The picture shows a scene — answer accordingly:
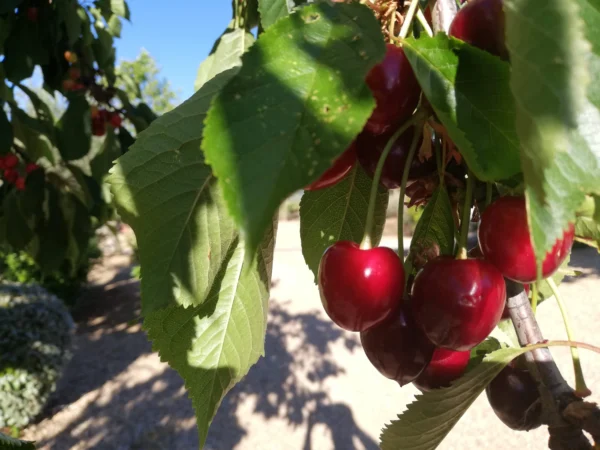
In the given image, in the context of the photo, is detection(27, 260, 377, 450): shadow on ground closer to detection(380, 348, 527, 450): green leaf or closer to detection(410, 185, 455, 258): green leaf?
detection(380, 348, 527, 450): green leaf

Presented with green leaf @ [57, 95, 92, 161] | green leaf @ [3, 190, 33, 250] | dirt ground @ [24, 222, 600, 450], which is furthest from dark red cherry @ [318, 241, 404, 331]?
dirt ground @ [24, 222, 600, 450]

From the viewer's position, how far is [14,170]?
315 centimetres

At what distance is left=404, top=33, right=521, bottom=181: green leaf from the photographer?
0.42 meters

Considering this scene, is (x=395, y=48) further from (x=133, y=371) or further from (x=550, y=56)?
(x=133, y=371)

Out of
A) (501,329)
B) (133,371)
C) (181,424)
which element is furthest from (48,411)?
(501,329)

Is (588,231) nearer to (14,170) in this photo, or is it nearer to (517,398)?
(517,398)

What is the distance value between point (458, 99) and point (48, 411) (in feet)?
20.0

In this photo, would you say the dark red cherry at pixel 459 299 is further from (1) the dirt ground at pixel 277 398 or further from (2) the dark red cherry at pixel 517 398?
(1) the dirt ground at pixel 277 398

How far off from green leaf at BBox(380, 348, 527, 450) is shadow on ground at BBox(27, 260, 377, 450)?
3.89m

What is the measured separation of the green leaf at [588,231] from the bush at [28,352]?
17.9 ft

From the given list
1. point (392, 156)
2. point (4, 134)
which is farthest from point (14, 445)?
point (4, 134)

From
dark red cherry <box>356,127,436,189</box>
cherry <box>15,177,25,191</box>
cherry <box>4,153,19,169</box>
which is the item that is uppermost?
dark red cherry <box>356,127,436,189</box>

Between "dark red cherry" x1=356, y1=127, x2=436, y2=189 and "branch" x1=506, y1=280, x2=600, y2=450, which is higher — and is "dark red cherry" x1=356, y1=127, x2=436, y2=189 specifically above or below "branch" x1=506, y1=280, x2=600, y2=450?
above

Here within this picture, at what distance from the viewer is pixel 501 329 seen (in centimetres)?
82
